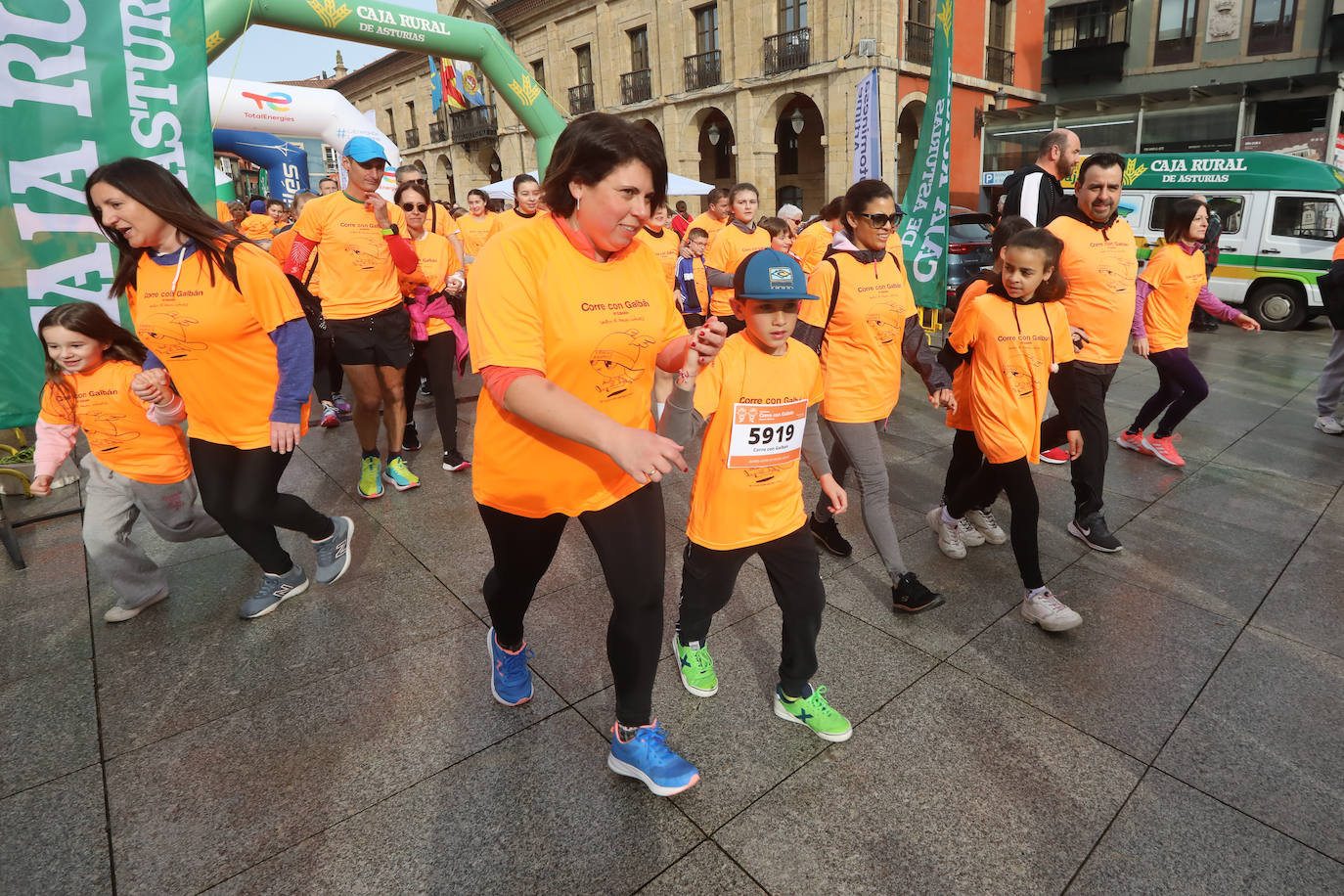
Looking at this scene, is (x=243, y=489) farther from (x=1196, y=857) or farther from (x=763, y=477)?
(x=1196, y=857)

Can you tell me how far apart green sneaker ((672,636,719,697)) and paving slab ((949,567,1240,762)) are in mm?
1005

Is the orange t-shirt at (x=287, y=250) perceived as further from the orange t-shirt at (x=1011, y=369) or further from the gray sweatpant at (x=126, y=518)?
the orange t-shirt at (x=1011, y=369)

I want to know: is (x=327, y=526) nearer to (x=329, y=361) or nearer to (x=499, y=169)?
(x=329, y=361)

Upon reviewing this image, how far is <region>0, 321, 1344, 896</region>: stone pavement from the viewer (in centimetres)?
203

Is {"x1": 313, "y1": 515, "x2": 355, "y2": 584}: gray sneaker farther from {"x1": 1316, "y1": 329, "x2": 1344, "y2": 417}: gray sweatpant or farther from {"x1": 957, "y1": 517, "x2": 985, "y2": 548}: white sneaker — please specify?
{"x1": 1316, "y1": 329, "x2": 1344, "y2": 417}: gray sweatpant

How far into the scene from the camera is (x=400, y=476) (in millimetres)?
4961

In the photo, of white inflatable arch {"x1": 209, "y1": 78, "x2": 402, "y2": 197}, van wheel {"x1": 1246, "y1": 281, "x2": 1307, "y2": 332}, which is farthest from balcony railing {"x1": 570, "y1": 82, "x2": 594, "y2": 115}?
van wheel {"x1": 1246, "y1": 281, "x2": 1307, "y2": 332}

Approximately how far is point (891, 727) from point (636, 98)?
28512 millimetres

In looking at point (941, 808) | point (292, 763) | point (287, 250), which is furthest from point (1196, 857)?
point (287, 250)

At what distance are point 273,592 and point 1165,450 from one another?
18.8 ft

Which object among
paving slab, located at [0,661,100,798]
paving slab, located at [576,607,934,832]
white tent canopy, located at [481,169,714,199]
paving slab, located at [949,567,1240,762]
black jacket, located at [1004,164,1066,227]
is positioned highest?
white tent canopy, located at [481,169,714,199]

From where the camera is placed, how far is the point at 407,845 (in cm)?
209

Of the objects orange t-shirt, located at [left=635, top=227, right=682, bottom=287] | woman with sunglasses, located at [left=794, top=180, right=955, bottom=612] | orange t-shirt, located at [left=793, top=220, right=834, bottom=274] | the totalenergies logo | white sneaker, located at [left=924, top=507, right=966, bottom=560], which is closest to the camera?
woman with sunglasses, located at [left=794, top=180, right=955, bottom=612]

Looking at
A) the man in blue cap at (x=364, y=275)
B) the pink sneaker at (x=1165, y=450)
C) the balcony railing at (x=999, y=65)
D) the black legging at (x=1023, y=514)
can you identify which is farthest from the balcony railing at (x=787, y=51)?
the black legging at (x=1023, y=514)
